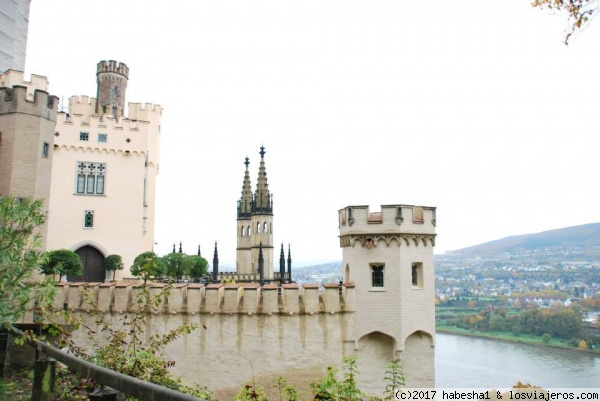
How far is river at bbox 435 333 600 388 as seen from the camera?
127 ft

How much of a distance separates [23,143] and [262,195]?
70.6 ft

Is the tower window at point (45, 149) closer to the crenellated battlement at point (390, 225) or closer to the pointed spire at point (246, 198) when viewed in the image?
the crenellated battlement at point (390, 225)

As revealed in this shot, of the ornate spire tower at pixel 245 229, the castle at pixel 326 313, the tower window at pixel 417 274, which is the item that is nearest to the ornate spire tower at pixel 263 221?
the ornate spire tower at pixel 245 229

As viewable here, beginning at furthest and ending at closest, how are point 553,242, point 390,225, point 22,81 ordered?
1. point 553,242
2. point 22,81
3. point 390,225

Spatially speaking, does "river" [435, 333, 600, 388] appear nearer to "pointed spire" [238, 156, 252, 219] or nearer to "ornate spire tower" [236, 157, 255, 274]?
"ornate spire tower" [236, 157, 255, 274]

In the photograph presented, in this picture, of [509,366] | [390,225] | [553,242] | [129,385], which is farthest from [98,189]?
[553,242]

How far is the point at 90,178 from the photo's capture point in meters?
22.6

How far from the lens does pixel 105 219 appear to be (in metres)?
22.5

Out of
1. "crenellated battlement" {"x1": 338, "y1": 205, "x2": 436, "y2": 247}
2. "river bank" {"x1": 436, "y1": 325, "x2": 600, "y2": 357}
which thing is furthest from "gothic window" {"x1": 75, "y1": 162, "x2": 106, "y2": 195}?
"river bank" {"x1": 436, "y1": 325, "x2": 600, "y2": 357}

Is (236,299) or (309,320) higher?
(236,299)

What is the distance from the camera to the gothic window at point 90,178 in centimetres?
2241

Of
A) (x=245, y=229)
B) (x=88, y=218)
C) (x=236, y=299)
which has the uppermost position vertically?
(x=245, y=229)

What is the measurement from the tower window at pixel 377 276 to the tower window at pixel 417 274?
3.41ft

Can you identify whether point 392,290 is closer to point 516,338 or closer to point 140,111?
point 140,111
